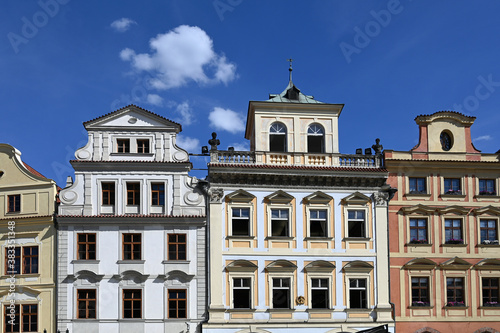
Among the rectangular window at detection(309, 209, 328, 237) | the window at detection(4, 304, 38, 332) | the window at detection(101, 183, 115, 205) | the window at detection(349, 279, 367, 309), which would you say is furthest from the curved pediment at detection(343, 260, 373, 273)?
the window at detection(4, 304, 38, 332)

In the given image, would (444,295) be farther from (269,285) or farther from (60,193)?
(60,193)

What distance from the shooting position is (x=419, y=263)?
3844cm

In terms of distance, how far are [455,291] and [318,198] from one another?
9.59m

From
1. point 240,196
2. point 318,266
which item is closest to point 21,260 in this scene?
point 240,196

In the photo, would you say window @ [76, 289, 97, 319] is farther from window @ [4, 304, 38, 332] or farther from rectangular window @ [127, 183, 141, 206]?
rectangular window @ [127, 183, 141, 206]

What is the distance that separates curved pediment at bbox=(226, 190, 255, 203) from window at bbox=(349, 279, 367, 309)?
7428mm

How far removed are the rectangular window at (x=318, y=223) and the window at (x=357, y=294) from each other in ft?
Answer: 10.4

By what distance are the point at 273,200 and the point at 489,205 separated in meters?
12.9

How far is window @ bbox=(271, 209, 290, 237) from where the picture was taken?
125 ft

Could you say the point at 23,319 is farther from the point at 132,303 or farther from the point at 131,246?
the point at 131,246

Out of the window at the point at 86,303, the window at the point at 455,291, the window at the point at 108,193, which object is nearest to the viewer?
the window at the point at 86,303

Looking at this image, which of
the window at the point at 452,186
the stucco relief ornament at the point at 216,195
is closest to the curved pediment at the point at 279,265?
the stucco relief ornament at the point at 216,195

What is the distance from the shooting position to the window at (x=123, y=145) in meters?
38.0

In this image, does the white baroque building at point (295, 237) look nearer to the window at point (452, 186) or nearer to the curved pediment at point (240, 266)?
the curved pediment at point (240, 266)
